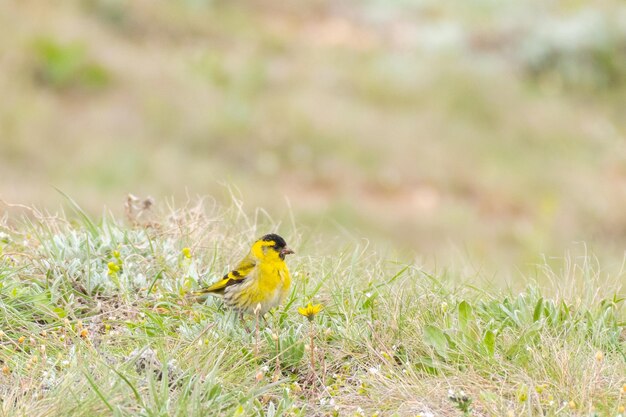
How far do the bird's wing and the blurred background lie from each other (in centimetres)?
524

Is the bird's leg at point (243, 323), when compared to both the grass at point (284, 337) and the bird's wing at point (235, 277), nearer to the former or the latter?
the grass at point (284, 337)

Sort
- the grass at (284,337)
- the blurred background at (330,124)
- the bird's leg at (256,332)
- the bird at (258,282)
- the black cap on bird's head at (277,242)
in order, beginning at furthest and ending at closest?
1. the blurred background at (330,124)
2. the black cap on bird's head at (277,242)
3. the bird at (258,282)
4. the bird's leg at (256,332)
5. the grass at (284,337)

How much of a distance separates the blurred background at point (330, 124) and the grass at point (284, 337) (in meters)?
4.70

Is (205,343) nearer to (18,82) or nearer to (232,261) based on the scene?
(232,261)

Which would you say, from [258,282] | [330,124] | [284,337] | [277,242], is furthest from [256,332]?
[330,124]

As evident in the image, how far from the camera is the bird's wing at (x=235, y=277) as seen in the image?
15.0 ft

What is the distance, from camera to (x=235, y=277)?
459 centimetres

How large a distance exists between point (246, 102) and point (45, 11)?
132 inches

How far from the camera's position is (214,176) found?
1162cm

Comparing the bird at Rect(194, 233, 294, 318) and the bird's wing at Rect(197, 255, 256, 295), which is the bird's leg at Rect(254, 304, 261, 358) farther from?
the bird's wing at Rect(197, 255, 256, 295)

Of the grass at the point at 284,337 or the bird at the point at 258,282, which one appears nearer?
the grass at the point at 284,337

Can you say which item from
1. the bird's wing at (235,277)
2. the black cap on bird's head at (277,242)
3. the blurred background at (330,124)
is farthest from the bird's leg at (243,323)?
the blurred background at (330,124)

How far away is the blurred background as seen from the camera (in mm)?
11453

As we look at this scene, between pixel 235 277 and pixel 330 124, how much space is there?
866 cm
